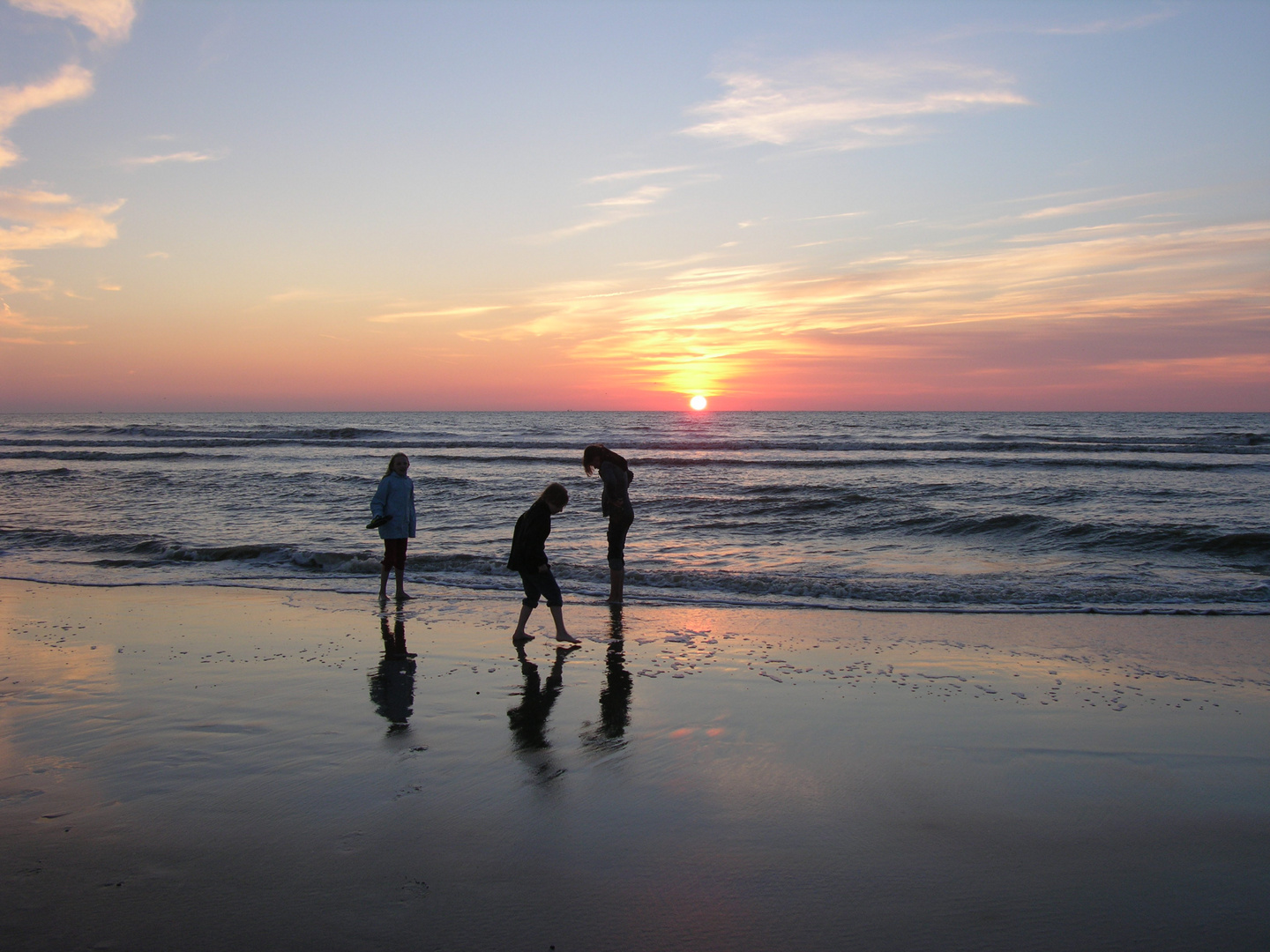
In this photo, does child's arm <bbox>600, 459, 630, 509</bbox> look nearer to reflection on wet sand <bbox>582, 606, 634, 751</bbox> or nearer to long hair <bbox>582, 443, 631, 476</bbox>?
long hair <bbox>582, 443, 631, 476</bbox>

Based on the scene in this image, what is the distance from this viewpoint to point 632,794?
4008 millimetres

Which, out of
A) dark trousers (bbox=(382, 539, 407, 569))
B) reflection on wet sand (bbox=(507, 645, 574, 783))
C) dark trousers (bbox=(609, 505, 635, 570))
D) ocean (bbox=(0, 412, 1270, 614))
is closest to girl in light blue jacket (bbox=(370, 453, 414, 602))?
dark trousers (bbox=(382, 539, 407, 569))

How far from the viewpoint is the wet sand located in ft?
9.68

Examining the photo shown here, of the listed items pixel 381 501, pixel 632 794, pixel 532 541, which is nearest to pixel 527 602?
pixel 532 541

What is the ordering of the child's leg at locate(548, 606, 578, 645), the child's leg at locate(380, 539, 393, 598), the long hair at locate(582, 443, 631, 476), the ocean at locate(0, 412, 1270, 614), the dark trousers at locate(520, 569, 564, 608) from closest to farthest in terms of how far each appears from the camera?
1. the child's leg at locate(548, 606, 578, 645)
2. the dark trousers at locate(520, 569, 564, 608)
3. the long hair at locate(582, 443, 631, 476)
4. the child's leg at locate(380, 539, 393, 598)
5. the ocean at locate(0, 412, 1270, 614)

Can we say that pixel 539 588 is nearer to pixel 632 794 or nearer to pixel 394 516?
pixel 394 516

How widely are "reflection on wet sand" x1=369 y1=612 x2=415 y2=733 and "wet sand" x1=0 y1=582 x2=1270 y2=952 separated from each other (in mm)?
31

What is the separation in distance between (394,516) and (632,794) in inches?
253

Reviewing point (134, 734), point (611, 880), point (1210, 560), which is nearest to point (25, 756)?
point (134, 734)

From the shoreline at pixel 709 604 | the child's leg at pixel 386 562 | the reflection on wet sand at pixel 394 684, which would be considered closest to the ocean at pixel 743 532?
the shoreline at pixel 709 604

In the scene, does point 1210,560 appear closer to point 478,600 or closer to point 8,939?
point 478,600

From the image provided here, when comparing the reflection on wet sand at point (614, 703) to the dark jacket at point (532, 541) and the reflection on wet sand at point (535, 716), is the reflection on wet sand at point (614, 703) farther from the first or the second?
the dark jacket at point (532, 541)

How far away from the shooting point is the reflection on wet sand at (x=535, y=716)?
14.4ft

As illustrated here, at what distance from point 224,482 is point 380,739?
20.2 meters
